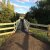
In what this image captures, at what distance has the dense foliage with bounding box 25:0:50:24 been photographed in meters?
38.7

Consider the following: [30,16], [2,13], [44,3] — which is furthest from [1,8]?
[44,3]

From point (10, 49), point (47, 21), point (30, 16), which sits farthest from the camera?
point (30, 16)

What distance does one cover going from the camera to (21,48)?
10.4m

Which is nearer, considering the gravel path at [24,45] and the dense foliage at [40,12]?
the gravel path at [24,45]

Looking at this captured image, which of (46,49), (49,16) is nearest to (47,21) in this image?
(49,16)

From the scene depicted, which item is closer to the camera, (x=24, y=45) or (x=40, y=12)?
(x=24, y=45)

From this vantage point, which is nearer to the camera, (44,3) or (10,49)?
(10,49)

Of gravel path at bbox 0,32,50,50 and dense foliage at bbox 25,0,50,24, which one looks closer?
gravel path at bbox 0,32,50,50

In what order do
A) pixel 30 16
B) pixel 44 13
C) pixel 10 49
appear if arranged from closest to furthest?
pixel 10 49 < pixel 44 13 < pixel 30 16

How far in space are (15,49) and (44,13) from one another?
98.3ft

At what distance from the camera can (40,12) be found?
4094cm

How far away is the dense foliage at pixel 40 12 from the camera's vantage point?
127 ft

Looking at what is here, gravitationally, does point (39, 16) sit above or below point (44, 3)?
below

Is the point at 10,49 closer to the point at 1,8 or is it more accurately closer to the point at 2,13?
the point at 2,13
